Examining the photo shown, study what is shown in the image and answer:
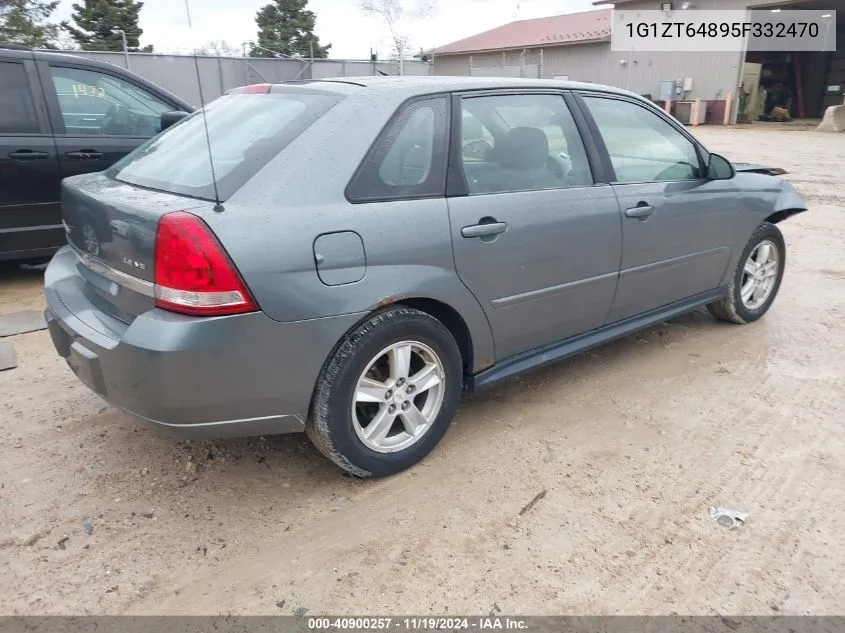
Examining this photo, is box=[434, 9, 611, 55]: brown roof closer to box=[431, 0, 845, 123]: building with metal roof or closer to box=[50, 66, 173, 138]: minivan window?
box=[431, 0, 845, 123]: building with metal roof

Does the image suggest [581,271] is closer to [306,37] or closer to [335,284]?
[335,284]

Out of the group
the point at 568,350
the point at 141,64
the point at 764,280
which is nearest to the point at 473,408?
the point at 568,350

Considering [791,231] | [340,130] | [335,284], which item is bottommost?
[791,231]

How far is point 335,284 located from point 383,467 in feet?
2.76

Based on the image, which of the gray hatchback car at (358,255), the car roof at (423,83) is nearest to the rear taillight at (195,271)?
the gray hatchback car at (358,255)

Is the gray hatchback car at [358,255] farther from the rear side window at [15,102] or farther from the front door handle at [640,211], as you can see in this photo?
the rear side window at [15,102]

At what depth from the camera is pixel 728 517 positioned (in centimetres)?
255

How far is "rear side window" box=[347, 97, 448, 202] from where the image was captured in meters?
2.57

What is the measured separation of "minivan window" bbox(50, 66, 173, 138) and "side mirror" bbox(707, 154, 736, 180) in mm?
4375

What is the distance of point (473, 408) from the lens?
3451 millimetres

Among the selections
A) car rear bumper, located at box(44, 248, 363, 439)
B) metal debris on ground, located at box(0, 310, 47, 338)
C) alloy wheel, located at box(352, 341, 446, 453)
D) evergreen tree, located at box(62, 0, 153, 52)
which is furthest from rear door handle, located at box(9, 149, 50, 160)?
evergreen tree, located at box(62, 0, 153, 52)

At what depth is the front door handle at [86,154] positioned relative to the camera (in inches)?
201

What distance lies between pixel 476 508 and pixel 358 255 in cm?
111

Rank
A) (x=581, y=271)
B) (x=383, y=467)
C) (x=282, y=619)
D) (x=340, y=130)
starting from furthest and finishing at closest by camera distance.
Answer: (x=581, y=271)
(x=383, y=467)
(x=340, y=130)
(x=282, y=619)
